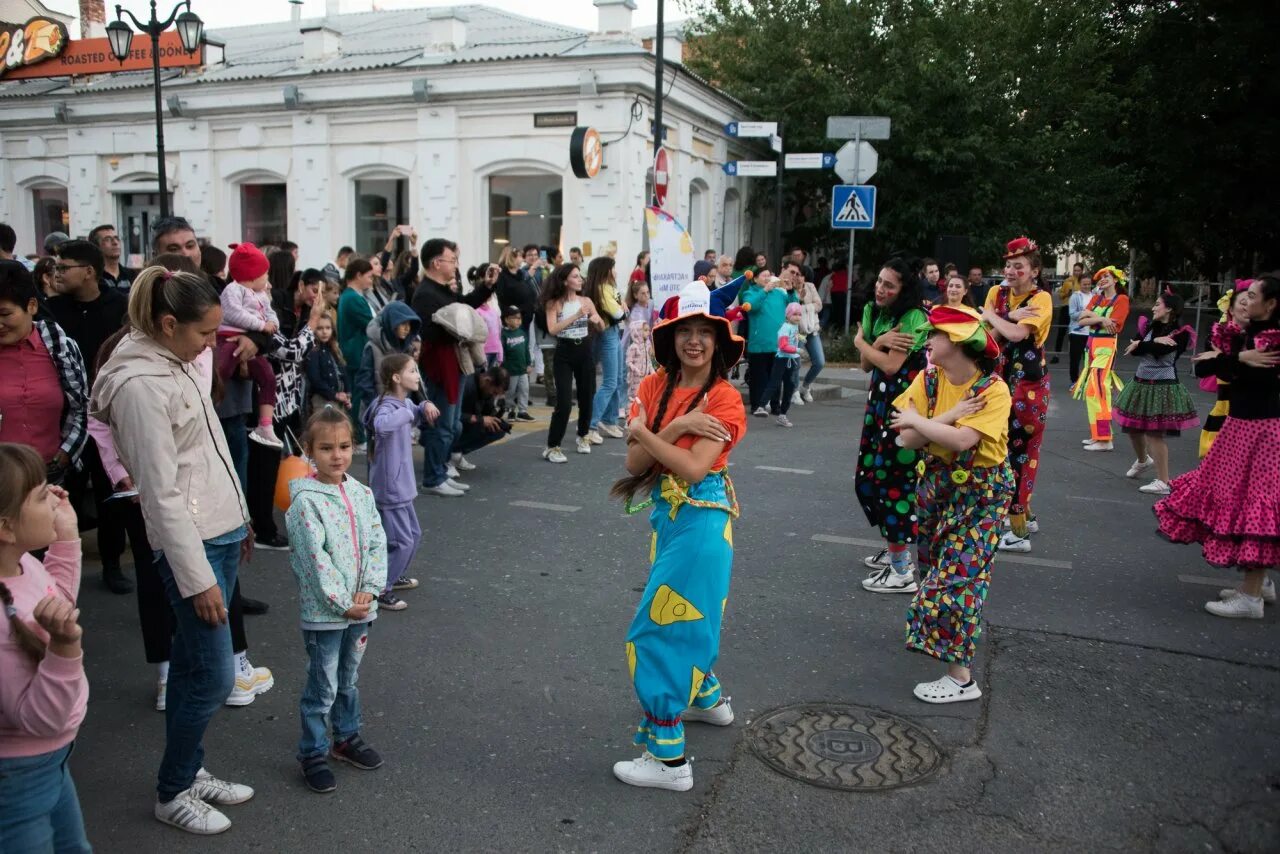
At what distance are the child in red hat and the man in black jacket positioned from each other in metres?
1.93

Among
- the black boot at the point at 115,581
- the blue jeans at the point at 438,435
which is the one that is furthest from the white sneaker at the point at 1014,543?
the black boot at the point at 115,581

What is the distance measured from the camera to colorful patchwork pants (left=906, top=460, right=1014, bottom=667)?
4289mm

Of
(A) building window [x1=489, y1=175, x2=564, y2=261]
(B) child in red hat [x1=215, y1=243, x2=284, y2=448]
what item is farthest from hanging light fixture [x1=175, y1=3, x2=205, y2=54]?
(B) child in red hat [x1=215, y1=243, x2=284, y2=448]

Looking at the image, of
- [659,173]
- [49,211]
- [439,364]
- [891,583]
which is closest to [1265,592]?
[891,583]

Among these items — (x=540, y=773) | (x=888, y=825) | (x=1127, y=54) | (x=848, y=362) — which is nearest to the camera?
(x=888, y=825)

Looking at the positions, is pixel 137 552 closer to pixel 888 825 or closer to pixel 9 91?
pixel 888 825

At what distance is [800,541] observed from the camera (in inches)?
269

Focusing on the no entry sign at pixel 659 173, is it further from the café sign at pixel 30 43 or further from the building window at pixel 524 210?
the café sign at pixel 30 43

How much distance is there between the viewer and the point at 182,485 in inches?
125

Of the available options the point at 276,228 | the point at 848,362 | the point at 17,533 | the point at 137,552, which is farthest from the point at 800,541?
the point at 276,228

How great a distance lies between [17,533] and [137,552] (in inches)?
74.5

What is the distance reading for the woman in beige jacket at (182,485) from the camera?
3.02m

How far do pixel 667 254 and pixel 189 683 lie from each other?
782cm

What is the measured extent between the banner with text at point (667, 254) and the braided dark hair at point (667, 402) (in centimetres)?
665
